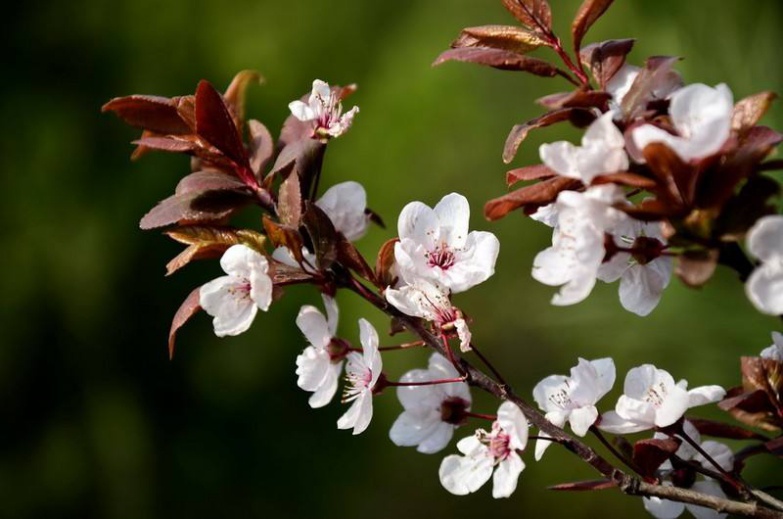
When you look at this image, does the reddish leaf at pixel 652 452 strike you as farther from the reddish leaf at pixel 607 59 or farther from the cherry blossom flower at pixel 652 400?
the reddish leaf at pixel 607 59

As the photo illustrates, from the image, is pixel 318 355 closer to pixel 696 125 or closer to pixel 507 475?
pixel 507 475

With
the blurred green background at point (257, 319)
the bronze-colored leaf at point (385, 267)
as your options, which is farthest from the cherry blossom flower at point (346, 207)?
the blurred green background at point (257, 319)

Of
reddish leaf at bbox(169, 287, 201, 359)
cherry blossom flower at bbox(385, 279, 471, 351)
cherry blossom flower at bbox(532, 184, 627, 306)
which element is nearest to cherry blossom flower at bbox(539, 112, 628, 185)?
cherry blossom flower at bbox(532, 184, 627, 306)

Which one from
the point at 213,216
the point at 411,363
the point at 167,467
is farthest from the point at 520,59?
the point at 167,467

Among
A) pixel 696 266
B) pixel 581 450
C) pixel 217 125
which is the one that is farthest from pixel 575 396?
pixel 217 125

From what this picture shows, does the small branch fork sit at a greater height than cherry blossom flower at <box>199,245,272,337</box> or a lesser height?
lesser

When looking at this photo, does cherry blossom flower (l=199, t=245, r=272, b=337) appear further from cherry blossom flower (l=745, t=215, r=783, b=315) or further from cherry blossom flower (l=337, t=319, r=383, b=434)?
cherry blossom flower (l=745, t=215, r=783, b=315)
